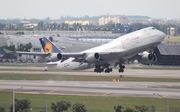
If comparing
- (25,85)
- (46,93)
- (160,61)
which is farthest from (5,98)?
(160,61)

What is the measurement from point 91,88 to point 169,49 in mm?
80356

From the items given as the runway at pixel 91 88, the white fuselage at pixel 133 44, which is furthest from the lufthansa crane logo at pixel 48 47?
the white fuselage at pixel 133 44

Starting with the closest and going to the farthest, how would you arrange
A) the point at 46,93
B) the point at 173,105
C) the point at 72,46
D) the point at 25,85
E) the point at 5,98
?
the point at 173,105 < the point at 5,98 < the point at 46,93 < the point at 25,85 < the point at 72,46

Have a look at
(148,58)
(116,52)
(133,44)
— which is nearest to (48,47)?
(116,52)

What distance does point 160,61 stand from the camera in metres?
168

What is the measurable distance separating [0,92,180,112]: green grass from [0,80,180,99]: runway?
2904 millimetres

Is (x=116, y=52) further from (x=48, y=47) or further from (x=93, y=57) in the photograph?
(x=48, y=47)

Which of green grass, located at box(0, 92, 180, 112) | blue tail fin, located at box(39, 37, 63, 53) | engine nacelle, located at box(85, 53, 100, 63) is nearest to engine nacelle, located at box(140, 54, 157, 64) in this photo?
engine nacelle, located at box(85, 53, 100, 63)

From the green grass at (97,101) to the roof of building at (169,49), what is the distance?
288ft

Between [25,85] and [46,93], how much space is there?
13018 mm

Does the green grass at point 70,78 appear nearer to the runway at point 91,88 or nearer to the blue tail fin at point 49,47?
the blue tail fin at point 49,47

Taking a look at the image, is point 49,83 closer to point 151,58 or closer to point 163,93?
point 151,58

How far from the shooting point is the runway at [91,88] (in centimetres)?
8844

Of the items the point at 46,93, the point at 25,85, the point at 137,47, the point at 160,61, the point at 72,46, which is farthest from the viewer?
the point at 72,46
